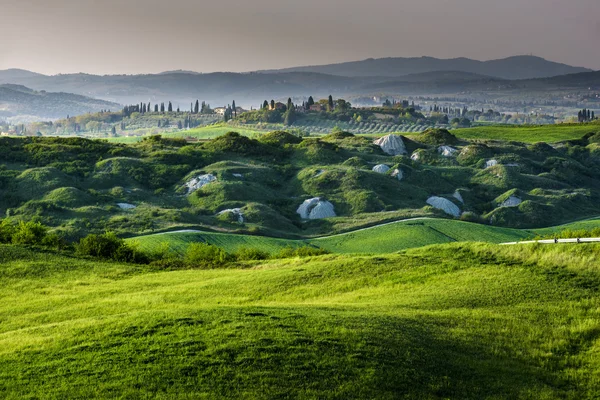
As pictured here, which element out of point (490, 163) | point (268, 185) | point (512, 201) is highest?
point (490, 163)

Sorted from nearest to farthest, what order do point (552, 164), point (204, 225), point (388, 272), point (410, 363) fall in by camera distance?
point (410, 363) < point (388, 272) < point (204, 225) < point (552, 164)

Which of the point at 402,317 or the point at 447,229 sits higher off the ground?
the point at 402,317

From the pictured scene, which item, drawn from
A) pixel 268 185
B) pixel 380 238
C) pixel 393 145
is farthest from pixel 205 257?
pixel 393 145

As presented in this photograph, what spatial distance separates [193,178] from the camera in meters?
116

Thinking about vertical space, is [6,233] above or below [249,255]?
above

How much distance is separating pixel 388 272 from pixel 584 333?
14123 millimetres

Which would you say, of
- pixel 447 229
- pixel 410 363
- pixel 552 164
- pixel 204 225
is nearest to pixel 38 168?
pixel 204 225

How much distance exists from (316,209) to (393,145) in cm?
6252

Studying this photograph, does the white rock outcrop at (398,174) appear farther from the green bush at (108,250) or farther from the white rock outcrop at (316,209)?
the green bush at (108,250)

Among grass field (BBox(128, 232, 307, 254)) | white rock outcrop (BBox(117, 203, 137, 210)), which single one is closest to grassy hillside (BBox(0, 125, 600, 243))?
white rock outcrop (BBox(117, 203, 137, 210))

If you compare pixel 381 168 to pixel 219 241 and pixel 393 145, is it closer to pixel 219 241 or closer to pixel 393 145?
pixel 393 145

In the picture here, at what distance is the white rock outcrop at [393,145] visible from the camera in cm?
16075

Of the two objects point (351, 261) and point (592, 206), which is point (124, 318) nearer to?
point (351, 261)

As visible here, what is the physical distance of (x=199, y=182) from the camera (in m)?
114
